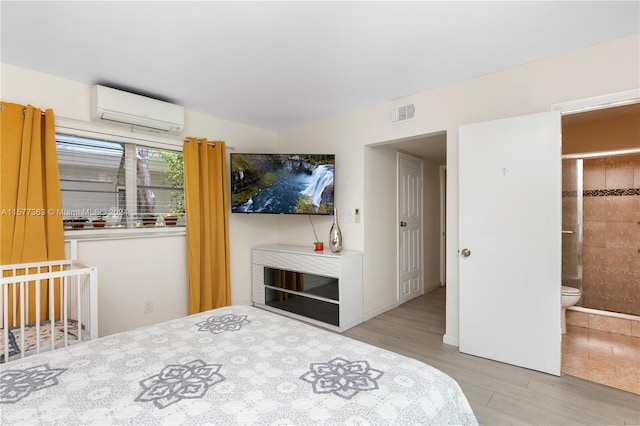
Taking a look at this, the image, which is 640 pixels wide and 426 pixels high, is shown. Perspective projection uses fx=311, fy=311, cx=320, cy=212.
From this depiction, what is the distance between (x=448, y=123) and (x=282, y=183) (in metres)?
1.86

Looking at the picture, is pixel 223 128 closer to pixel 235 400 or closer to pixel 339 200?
pixel 339 200

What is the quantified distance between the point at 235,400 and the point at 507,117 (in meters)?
2.76

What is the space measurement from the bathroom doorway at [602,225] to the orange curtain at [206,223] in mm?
3531

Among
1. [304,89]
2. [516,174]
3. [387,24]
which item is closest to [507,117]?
[516,174]

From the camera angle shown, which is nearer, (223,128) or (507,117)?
(507,117)

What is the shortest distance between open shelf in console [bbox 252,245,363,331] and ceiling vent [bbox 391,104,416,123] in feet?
4.86

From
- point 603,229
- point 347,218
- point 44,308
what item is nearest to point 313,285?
point 347,218

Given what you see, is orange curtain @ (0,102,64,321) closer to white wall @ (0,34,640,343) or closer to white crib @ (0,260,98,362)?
white crib @ (0,260,98,362)

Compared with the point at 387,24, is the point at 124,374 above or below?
below

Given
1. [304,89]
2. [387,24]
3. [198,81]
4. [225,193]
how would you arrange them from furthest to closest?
[225,193] → [304,89] → [198,81] → [387,24]

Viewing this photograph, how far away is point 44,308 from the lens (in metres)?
2.42

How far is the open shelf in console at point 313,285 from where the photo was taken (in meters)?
→ 3.24

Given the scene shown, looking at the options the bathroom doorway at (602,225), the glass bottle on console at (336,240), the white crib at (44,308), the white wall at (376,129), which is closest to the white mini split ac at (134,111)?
the white wall at (376,129)

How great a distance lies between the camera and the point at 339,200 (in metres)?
3.73
